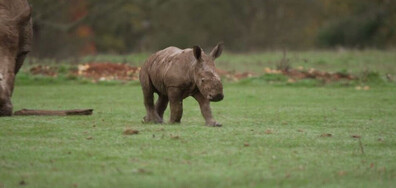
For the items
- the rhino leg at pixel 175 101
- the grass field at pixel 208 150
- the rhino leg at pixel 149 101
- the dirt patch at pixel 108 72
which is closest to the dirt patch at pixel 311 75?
the dirt patch at pixel 108 72

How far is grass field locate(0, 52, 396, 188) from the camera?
8688mm

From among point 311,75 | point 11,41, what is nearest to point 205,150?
point 11,41

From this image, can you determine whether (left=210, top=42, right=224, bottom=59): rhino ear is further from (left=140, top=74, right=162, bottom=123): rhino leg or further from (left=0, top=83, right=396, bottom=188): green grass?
(left=140, top=74, right=162, bottom=123): rhino leg

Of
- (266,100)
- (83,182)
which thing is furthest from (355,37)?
(83,182)

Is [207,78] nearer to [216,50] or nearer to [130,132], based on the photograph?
[216,50]

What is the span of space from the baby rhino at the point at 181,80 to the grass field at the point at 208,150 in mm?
390

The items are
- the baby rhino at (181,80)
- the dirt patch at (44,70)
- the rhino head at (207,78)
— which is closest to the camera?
the rhino head at (207,78)

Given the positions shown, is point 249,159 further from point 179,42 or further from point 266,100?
point 179,42

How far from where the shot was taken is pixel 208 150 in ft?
34.2

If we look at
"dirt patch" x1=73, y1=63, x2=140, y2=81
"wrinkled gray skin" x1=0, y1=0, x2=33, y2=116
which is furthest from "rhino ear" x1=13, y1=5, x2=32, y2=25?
"dirt patch" x1=73, y1=63, x2=140, y2=81

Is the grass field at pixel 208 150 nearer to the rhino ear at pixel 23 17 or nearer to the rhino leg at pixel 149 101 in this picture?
the rhino leg at pixel 149 101

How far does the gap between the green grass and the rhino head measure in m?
0.61

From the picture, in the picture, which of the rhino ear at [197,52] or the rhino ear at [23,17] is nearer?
the rhino ear at [197,52]

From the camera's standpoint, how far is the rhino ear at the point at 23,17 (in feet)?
51.8
